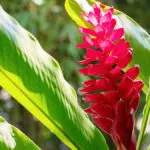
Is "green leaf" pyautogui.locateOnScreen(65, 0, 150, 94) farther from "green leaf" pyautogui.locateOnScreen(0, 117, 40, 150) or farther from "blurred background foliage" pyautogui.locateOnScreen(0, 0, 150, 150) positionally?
"blurred background foliage" pyautogui.locateOnScreen(0, 0, 150, 150)

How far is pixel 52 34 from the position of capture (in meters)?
3.45

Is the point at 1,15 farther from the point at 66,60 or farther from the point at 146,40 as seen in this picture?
the point at 66,60

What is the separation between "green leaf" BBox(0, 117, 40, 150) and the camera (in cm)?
78

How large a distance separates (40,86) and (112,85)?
12cm

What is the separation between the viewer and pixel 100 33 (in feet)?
2.72

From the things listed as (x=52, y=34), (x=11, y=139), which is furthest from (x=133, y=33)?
(x=52, y=34)

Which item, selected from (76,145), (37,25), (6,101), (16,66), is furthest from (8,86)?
→ (6,101)

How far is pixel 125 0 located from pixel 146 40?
3.09 m

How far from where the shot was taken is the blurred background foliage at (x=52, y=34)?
129 inches

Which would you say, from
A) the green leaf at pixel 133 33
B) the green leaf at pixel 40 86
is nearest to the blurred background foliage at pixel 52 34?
the green leaf at pixel 133 33

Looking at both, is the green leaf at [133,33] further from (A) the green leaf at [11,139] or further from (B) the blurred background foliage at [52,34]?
(B) the blurred background foliage at [52,34]

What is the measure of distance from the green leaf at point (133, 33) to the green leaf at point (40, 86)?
149 millimetres

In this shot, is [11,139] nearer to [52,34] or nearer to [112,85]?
[112,85]

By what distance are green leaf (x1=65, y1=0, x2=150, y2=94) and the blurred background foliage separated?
1683 millimetres
